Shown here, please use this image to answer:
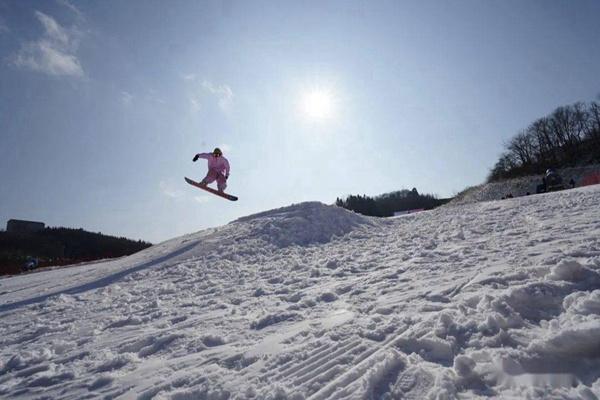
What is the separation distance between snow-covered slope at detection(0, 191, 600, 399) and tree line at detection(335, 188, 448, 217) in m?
48.6

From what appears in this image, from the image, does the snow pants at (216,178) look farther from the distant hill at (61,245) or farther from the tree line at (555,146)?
the tree line at (555,146)

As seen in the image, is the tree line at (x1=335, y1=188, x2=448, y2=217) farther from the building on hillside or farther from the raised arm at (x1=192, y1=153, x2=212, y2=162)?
the raised arm at (x1=192, y1=153, x2=212, y2=162)

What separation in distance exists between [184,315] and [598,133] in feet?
210

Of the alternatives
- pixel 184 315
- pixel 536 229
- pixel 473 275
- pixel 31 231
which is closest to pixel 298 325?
pixel 184 315

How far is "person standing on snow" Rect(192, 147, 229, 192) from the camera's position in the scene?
1442 centimetres

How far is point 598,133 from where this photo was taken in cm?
4828

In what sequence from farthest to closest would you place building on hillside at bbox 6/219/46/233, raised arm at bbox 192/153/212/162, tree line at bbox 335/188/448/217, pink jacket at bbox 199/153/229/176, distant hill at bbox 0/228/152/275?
tree line at bbox 335/188/448/217
building on hillside at bbox 6/219/46/233
distant hill at bbox 0/228/152/275
pink jacket at bbox 199/153/229/176
raised arm at bbox 192/153/212/162

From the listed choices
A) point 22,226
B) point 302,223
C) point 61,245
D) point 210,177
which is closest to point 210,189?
point 210,177

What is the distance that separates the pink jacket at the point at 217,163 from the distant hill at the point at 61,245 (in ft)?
58.5

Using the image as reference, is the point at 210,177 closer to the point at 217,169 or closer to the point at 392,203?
the point at 217,169

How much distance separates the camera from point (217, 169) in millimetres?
14734

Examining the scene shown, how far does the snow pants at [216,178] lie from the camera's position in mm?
14832

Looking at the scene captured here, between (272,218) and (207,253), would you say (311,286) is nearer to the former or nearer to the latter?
(207,253)

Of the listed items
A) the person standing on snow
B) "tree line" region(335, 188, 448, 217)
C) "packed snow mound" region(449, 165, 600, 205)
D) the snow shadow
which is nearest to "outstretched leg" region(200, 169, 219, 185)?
A: the person standing on snow
